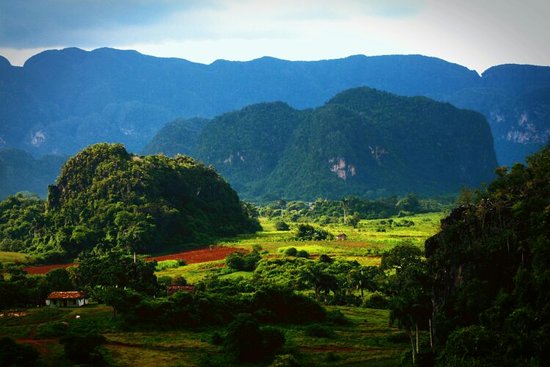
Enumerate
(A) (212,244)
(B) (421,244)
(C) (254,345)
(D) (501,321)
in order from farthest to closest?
(A) (212,244), (B) (421,244), (C) (254,345), (D) (501,321)

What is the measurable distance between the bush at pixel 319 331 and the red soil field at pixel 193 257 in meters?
34.9

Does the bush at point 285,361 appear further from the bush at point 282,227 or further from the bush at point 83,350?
the bush at point 282,227

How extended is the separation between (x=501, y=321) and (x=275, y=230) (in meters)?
81.8

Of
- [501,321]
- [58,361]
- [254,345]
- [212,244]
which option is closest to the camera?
[501,321]

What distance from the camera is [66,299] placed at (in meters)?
58.5

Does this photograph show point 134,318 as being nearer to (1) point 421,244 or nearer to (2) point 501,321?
(2) point 501,321

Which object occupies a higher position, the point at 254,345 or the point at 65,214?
the point at 65,214

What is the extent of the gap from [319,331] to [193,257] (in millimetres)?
40260

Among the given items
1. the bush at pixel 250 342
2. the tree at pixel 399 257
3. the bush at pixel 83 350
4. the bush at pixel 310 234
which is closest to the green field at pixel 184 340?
the bush at pixel 83 350

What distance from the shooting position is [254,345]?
1823 inches

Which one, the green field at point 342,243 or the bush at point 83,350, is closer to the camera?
the bush at point 83,350

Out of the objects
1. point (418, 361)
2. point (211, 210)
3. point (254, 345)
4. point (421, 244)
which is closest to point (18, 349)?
point (254, 345)

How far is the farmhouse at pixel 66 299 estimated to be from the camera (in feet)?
191

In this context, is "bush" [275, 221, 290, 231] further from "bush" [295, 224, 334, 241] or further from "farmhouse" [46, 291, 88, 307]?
"farmhouse" [46, 291, 88, 307]
